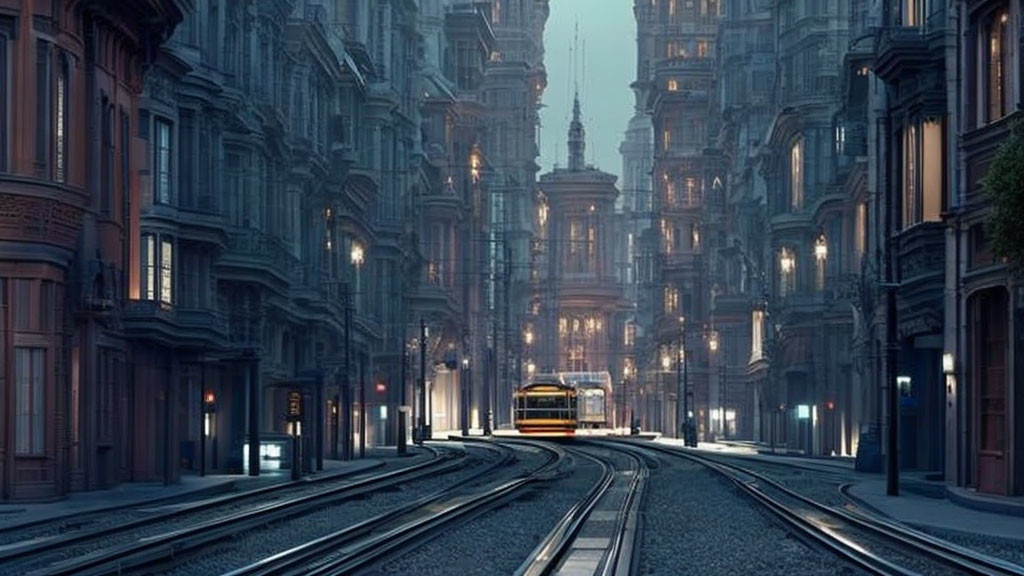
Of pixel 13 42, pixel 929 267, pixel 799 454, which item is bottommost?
pixel 799 454

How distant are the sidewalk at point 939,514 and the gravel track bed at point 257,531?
392 inches

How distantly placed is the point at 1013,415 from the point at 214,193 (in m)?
31.4

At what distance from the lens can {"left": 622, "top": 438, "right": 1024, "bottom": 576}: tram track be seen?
85.3 feet

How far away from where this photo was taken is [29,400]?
143ft

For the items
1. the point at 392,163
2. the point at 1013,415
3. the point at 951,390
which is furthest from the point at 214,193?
the point at 392,163

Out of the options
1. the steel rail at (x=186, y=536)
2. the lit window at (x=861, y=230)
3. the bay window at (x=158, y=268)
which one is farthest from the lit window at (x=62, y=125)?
the lit window at (x=861, y=230)

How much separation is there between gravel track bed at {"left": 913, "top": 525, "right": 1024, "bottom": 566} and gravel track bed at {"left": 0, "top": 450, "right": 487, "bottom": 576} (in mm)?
9934

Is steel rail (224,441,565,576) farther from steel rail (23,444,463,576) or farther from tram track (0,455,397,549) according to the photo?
tram track (0,455,397,549)

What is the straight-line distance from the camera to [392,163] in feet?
403

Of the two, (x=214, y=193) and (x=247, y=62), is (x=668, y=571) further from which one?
(x=247, y=62)

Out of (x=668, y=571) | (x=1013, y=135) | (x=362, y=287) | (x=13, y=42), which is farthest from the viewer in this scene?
(x=362, y=287)

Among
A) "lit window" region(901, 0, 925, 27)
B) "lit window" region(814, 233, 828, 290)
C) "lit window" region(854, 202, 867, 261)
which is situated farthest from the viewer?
"lit window" region(814, 233, 828, 290)

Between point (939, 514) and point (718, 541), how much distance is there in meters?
6.77

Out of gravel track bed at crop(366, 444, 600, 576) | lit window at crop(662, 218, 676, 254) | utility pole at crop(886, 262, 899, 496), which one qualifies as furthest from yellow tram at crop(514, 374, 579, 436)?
lit window at crop(662, 218, 676, 254)
